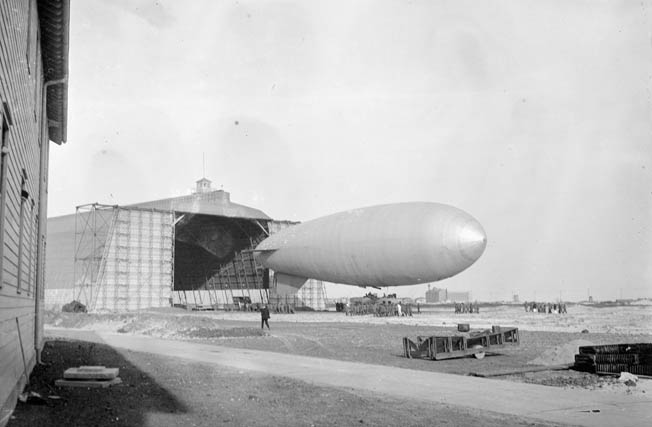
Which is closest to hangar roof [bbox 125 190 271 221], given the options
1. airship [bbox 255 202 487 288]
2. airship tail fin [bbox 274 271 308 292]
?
airship tail fin [bbox 274 271 308 292]

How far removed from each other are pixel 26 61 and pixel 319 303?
211 feet

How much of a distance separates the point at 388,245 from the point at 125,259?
95.1 feet

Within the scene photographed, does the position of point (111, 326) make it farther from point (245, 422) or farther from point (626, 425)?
point (626, 425)

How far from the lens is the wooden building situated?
8305mm

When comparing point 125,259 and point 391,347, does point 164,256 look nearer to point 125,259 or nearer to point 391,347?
point 125,259

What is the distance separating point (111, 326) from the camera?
39.1 metres

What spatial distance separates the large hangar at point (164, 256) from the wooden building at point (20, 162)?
142ft

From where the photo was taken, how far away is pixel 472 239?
3853 cm

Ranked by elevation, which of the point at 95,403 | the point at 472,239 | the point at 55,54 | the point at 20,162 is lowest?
the point at 95,403

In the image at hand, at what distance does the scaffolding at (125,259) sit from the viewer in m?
58.1

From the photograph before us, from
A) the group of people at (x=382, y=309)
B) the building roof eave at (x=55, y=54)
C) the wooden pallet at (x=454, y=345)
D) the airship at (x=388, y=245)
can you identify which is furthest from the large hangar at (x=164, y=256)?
the wooden pallet at (x=454, y=345)

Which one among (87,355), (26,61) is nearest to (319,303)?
(87,355)

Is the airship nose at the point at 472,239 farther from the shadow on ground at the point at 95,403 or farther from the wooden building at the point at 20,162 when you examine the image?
the wooden building at the point at 20,162

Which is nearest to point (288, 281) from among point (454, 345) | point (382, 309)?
point (382, 309)
